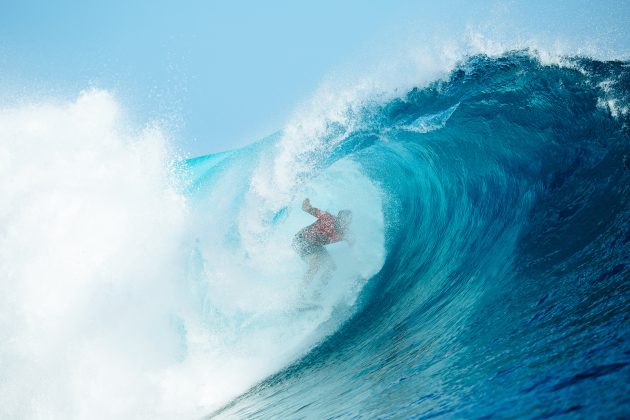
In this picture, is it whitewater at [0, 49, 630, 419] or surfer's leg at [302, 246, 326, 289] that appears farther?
surfer's leg at [302, 246, 326, 289]

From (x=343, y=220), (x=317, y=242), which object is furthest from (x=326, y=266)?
(x=343, y=220)

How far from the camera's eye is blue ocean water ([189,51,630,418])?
210 centimetres

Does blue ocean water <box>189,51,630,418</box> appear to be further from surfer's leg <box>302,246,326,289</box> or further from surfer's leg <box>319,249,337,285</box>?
surfer's leg <box>302,246,326,289</box>

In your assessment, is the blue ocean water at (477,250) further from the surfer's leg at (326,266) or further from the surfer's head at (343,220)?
the surfer's head at (343,220)

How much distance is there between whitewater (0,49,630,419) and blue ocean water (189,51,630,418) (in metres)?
0.02

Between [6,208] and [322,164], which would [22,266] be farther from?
[322,164]

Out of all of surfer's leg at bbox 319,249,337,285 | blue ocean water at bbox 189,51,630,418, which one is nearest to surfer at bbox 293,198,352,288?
surfer's leg at bbox 319,249,337,285

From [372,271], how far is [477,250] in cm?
248

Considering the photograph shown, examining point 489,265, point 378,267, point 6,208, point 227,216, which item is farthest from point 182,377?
point 6,208

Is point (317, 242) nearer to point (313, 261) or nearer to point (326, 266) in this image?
Result: point (313, 261)

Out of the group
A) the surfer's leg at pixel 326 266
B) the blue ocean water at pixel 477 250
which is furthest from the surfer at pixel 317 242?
the blue ocean water at pixel 477 250

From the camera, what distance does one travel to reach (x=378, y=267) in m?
7.40

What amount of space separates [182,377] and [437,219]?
17.4 ft

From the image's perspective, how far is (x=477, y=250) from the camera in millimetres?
5258
